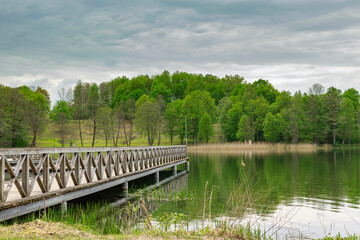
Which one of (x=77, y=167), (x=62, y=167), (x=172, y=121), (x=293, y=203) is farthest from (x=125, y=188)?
(x=172, y=121)

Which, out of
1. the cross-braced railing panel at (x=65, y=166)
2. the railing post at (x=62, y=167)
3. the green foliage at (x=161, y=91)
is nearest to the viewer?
the cross-braced railing panel at (x=65, y=166)

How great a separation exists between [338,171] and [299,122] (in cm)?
4853

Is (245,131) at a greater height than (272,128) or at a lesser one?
lesser

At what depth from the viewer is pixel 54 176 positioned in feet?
32.3

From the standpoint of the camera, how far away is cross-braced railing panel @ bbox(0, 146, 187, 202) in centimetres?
809

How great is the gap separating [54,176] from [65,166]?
2.26ft

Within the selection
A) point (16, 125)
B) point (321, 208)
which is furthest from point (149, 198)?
point (16, 125)

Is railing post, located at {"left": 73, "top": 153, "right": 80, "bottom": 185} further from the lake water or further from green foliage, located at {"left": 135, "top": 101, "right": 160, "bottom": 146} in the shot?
green foliage, located at {"left": 135, "top": 101, "right": 160, "bottom": 146}

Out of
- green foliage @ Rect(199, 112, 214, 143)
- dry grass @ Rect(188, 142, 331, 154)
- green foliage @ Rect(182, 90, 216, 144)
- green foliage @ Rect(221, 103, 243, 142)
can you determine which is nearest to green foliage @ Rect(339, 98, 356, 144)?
dry grass @ Rect(188, 142, 331, 154)

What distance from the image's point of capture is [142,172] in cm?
1866

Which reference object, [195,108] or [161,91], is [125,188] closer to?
[195,108]

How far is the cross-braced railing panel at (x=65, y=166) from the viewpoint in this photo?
8086 mm

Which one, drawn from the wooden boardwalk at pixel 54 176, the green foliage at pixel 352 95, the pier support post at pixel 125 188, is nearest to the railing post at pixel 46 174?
the wooden boardwalk at pixel 54 176

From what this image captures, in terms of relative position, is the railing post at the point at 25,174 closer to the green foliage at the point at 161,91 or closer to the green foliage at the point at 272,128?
the green foliage at the point at 272,128
